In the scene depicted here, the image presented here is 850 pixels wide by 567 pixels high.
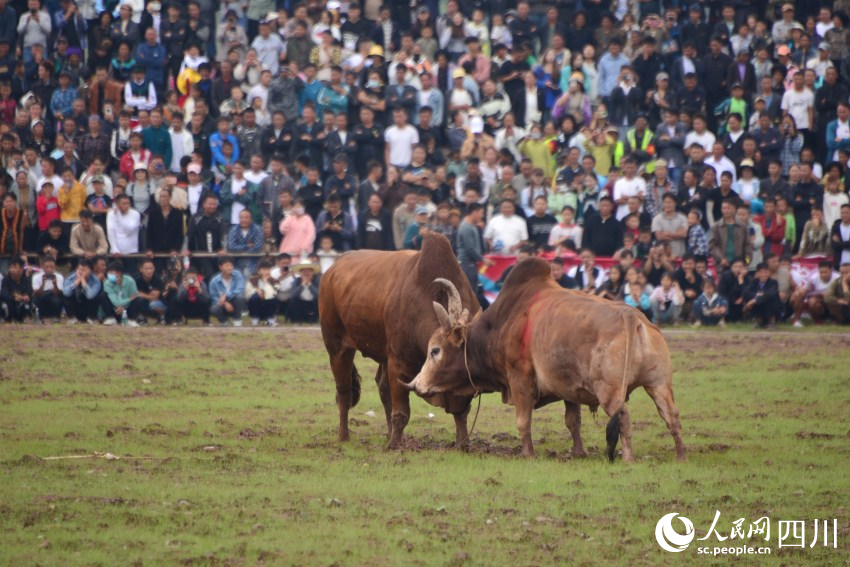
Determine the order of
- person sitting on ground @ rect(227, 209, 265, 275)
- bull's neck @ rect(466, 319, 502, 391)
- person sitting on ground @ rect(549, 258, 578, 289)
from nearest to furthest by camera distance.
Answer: bull's neck @ rect(466, 319, 502, 391), person sitting on ground @ rect(549, 258, 578, 289), person sitting on ground @ rect(227, 209, 265, 275)

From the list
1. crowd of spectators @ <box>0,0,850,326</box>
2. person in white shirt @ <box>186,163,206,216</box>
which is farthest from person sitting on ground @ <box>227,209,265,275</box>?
person in white shirt @ <box>186,163,206,216</box>

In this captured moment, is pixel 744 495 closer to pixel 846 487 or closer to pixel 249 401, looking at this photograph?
pixel 846 487

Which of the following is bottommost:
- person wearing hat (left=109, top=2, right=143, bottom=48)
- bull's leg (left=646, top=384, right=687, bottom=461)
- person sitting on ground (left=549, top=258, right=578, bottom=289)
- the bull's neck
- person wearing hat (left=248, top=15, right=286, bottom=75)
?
bull's leg (left=646, top=384, right=687, bottom=461)

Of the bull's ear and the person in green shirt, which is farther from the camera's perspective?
the person in green shirt

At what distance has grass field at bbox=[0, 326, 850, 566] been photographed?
941 centimetres

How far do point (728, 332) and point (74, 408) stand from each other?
1082 cm

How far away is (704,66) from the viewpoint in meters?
26.2

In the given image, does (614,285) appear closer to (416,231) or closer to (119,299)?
(416,231)

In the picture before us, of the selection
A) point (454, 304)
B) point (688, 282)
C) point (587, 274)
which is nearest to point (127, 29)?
point (587, 274)

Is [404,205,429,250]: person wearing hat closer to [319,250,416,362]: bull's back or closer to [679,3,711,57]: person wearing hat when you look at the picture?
[679,3,711,57]: person wearing hat

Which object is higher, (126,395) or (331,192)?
(331,192)

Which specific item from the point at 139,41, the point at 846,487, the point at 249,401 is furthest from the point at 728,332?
the point at 139,41

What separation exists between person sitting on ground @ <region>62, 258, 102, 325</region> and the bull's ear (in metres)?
10.9

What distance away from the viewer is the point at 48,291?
74.1ft
